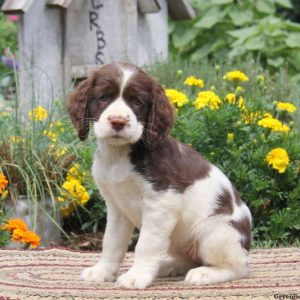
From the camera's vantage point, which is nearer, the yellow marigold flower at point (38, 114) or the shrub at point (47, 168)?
the shrub at point (47, 168)

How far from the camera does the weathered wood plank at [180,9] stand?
1058cm

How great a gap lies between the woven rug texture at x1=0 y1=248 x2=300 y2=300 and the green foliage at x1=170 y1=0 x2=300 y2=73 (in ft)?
19.7

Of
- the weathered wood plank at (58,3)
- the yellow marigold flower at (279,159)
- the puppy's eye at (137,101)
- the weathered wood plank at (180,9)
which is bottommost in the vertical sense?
the yellow marigold flower at (279,159)

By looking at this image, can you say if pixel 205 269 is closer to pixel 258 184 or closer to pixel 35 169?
pixel 258 184

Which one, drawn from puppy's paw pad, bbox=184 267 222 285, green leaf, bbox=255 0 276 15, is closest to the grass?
puppy's paw pad, bbox=184 267 222 285

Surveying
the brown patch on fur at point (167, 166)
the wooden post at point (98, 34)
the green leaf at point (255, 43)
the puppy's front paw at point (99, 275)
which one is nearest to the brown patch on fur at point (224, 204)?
the brown patch on fur at point (167, 166)

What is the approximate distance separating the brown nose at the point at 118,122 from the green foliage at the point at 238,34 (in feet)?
23.2

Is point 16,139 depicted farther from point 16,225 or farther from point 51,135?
point 16,225

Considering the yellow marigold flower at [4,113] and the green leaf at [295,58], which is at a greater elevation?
the yellow marigold flower at [4,113]

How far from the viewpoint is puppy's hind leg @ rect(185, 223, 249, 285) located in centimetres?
477

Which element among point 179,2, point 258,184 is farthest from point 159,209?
point 179,2

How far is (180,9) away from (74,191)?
15.3ft

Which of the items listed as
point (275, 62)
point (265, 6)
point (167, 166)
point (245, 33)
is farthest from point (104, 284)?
point (265, 6)

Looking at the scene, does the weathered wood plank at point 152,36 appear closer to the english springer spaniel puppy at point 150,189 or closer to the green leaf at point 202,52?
the green leaf at point 202,52
